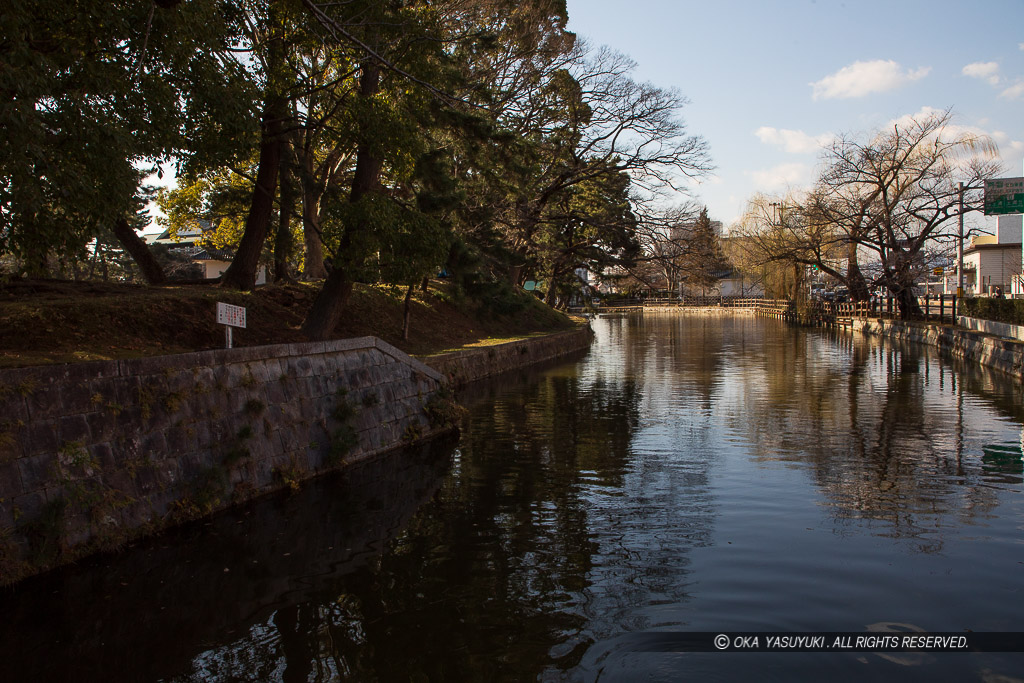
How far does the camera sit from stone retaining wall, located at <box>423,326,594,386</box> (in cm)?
1789

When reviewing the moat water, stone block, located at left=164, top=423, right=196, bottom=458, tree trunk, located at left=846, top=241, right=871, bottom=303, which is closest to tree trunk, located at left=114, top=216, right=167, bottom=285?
the moat water

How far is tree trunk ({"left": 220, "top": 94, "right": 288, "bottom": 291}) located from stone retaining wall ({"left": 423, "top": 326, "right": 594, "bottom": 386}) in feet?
14.5

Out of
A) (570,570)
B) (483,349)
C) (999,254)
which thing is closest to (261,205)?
(483,349)

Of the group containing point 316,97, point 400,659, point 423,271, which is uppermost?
point 316,97

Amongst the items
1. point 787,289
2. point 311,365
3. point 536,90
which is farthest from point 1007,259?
point 311,365

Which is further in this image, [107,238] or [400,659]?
[107,238]

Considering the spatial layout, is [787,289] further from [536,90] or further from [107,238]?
[107,238]

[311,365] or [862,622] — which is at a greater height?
[311,365]

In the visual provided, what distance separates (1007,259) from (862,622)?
67.1 m

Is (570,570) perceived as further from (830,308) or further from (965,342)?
(830,308)

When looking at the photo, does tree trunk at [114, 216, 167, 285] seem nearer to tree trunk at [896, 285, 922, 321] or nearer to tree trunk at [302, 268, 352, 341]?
tree trunk at [302, 268, 352, 341]

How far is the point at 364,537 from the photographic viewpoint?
7504 mm

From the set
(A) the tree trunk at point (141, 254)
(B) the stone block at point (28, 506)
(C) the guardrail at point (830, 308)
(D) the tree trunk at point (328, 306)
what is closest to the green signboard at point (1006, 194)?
(C) the guardrail at point (830, 308)

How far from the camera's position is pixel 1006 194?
3089 centimetres
